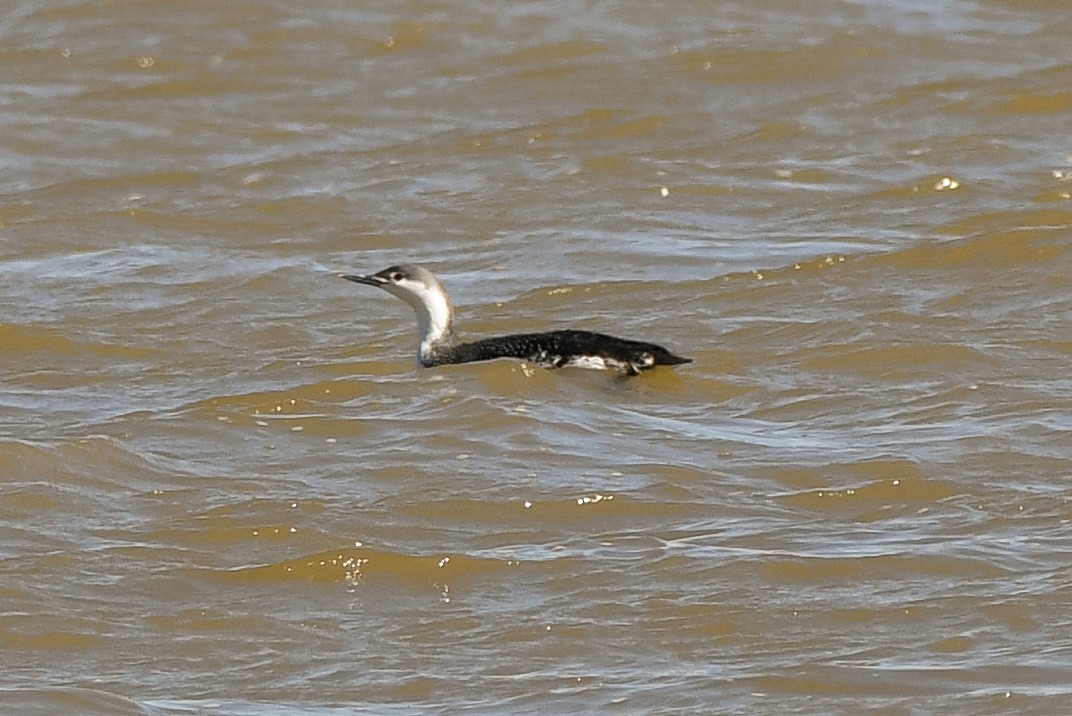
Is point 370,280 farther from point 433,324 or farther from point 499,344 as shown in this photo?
point 499,344

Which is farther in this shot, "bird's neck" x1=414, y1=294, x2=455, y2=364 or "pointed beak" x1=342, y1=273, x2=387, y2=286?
"pointed beak" x1=342, y1=273, x2=387, y2=286

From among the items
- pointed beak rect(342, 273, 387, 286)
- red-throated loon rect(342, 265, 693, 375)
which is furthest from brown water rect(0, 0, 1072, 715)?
pointed beak rect(342, 273, 387, 286)

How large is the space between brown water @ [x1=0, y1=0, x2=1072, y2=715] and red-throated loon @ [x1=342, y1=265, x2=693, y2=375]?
100 millimetres

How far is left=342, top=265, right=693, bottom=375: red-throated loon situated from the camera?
397 inches

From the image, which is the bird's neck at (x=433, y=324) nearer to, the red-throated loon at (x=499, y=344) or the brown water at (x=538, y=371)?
the red-throated loon at (x=499, y=344)

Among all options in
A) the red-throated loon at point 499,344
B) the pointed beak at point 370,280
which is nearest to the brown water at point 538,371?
the red-throated loon at point 499,344

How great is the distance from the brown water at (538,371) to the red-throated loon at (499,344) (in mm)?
100

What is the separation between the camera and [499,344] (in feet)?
34.5

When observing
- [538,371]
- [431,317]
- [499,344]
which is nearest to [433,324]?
[431,317]

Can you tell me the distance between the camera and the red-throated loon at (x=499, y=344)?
10.1 meters

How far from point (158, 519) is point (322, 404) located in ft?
5.70

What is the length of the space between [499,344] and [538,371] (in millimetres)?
445

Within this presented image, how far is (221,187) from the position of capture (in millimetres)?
14086

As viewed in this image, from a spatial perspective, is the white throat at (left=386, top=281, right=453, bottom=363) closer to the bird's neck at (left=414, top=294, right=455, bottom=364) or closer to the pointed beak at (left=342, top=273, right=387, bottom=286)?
the bird's neck at (left=414, top=294, right=455, bottom=364)
